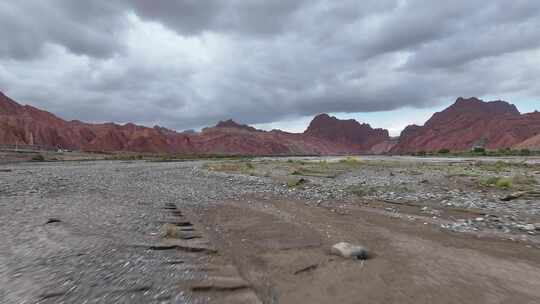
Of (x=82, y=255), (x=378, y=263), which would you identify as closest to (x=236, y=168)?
(x=82, y=255)

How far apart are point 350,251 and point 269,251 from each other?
1833mm

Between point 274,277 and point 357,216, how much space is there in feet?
18.1

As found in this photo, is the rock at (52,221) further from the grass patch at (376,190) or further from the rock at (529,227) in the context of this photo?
the rock at (529,227)

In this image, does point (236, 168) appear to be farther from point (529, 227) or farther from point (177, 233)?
point (529, 227)

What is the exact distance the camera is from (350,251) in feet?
20.4

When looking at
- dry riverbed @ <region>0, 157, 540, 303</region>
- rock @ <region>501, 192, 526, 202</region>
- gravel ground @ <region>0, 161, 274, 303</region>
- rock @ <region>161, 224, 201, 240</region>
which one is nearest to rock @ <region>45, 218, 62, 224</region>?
gravel ground @ <region>0, 161, 274, 303</region>

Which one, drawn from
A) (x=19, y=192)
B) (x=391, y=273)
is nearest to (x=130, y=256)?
(x=391, y=273)

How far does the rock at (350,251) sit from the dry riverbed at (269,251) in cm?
18

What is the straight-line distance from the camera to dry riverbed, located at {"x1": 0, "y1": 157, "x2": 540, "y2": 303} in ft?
15.0

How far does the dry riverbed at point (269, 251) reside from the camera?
4566 millimetres

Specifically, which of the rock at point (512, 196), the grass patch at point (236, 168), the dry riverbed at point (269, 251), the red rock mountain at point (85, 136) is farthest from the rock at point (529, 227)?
the red rock mountain at point (85, 136)

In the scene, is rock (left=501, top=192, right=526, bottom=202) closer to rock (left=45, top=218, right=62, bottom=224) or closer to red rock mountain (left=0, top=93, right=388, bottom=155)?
rock (left=45, top=218, right=62, bottom=224)

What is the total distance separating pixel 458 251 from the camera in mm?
6387

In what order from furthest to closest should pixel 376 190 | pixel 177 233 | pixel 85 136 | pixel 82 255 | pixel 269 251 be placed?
pixel 85 136 < pixel 376 190 < pixel 177 233 < pixel 269 251 < pixel 82 255
